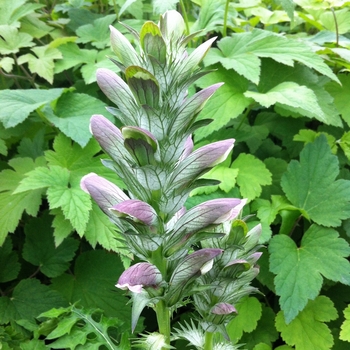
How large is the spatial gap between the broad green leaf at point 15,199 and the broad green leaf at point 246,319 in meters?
0.83

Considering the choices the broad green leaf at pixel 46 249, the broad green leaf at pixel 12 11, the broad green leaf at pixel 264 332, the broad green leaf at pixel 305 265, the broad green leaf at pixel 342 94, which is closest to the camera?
the broad green leaf at pixel 305 265

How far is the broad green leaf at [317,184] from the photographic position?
1413 millimetres

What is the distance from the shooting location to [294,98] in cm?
144

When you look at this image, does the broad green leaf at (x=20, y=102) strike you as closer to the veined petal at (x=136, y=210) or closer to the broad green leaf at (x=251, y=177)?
the broad green leaf at (x=251, y=177)

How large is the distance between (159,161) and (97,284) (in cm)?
98

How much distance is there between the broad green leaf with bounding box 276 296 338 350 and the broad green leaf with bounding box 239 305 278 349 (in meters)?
0.10

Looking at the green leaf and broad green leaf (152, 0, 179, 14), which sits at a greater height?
broad green leaf (152, 0, 179, 14)

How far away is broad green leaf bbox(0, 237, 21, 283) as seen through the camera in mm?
1520

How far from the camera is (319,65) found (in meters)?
1.53

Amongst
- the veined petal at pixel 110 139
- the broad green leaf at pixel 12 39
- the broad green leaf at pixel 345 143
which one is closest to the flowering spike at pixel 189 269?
the veined petal at pixel 110 139

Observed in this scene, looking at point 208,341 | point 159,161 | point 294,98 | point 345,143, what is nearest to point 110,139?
point 159,161

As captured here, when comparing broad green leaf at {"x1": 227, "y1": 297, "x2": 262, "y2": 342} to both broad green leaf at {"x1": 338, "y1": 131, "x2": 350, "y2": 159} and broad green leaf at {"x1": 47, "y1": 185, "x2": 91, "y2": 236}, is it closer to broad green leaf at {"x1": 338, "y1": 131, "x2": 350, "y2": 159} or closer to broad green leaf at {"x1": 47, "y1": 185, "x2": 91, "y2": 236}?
broad green leaf at {"x1": 47, "y1": 185, "x2": 91, "y2": 236}

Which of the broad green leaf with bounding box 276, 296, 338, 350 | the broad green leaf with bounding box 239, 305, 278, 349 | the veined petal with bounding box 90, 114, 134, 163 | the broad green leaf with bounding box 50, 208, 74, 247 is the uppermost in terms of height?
the veined petal with bounding box 90, 114, 134, 163

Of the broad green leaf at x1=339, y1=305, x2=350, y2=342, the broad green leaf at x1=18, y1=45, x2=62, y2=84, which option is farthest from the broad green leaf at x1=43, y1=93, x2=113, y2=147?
the broad green leaf at x1=339, y1=305, x2=350, y2=342
